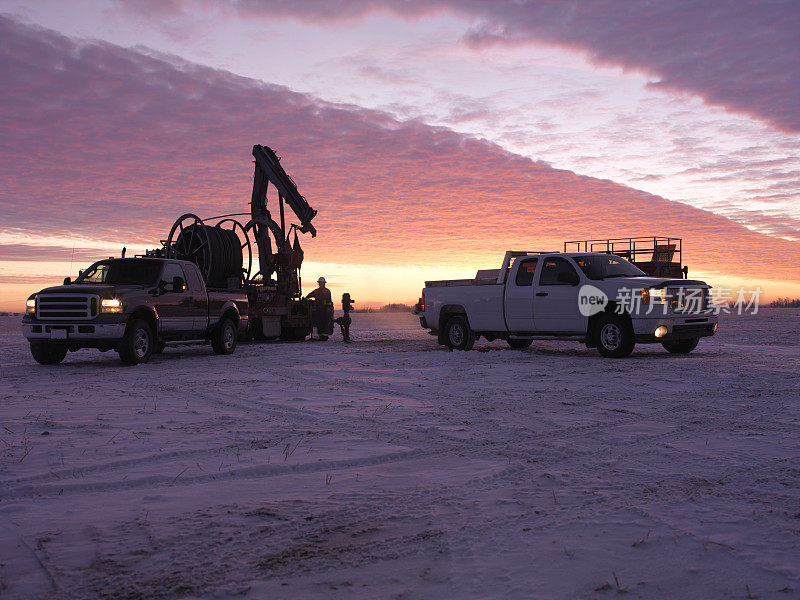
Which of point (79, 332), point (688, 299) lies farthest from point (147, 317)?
point (688, 299)

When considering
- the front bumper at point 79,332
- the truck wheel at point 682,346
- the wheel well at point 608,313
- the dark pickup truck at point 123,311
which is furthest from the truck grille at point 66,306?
the truck wheel at point 682,346

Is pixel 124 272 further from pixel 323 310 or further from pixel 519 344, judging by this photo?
pixel 519 344

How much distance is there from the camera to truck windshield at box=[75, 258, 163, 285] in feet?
54.9

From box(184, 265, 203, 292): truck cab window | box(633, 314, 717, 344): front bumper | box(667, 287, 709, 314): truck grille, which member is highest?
box(184, 265, 203, 292): truck cab window

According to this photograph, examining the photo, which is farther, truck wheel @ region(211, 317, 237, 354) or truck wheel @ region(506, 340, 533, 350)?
truck wheel @ region(506, 340, 533, 350)

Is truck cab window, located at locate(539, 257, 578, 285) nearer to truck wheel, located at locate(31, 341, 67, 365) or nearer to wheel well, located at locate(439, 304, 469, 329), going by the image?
wheel well, located at locate(439, 304, 469, 329)

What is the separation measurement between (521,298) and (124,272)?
9.16 metres

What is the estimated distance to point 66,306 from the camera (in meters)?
15.1

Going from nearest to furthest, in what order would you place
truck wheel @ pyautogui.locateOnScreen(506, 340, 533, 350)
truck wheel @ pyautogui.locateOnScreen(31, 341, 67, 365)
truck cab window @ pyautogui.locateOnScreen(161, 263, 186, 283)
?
truck wheel @ pyautogui.locateOnScreen(31, 341, 67, 365) < truck cab window @ pyautogui.locateOnScreen(161, 263, 186, 283) < truck wheel @ pyautogui.locateOnScreen(506, 340, 533, 350)

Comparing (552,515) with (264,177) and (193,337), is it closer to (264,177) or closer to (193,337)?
(193,337)

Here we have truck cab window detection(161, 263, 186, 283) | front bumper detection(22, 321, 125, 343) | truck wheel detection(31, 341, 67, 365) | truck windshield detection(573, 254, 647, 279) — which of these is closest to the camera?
front bumper detection(22, 321, 125, 343)

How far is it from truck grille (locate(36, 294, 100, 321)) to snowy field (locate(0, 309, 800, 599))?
385cm

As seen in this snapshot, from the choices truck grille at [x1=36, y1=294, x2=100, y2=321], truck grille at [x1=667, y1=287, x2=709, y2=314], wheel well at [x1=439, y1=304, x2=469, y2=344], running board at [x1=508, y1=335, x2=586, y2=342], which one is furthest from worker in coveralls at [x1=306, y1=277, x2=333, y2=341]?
truck grille at [x1=667, y1=287, x2=709, y2=314]

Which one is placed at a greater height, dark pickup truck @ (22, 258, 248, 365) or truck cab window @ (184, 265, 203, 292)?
truck cab window @ (184, 265, 203, 292)
